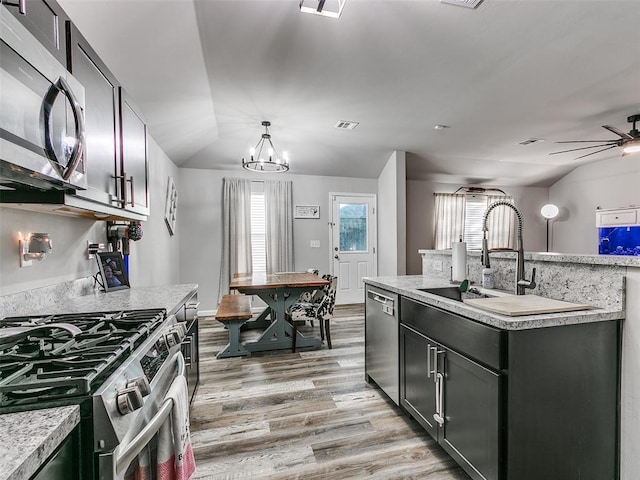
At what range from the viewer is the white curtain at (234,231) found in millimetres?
5039

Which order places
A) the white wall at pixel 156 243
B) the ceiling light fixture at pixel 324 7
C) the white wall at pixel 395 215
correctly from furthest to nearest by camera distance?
the white wall at pixel 395 215, the white wall at pixel 156 243, the ceiling light fixture at pixel 324 7

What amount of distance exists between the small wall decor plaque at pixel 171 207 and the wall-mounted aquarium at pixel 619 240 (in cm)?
734

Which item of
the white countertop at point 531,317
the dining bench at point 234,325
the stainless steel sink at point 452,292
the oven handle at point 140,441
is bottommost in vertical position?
the dining bench at point 234,325

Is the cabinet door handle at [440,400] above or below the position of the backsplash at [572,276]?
below

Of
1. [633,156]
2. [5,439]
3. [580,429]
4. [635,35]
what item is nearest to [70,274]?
[5,439]

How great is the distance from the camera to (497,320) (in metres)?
1.26

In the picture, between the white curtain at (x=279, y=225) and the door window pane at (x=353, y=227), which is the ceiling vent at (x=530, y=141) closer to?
the door window pane at (x=353, y=227)

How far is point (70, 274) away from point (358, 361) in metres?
2.52

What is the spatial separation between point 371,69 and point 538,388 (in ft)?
8.64

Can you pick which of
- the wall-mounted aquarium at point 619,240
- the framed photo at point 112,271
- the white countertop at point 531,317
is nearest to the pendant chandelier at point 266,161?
the framed photo at point 112,271

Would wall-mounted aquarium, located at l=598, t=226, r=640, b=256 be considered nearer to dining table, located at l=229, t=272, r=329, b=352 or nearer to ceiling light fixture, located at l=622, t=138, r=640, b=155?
ceiling light fixture, located at l=622, t=138, r=640, b=155

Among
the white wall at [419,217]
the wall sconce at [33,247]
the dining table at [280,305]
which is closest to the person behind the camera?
the wall sconce at [33,247]

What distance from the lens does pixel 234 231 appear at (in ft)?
16.6

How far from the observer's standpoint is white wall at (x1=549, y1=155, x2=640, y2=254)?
5328 mm
